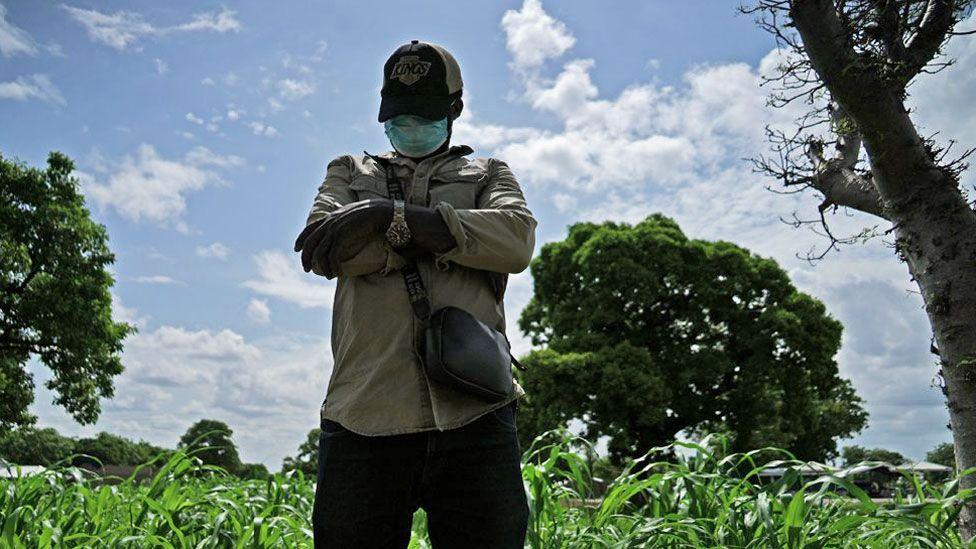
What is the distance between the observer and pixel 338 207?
2.11 meters

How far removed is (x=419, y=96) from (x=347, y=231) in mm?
489

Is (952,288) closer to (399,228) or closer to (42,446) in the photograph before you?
(399,228)

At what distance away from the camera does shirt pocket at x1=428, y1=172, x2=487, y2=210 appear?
2.18 m

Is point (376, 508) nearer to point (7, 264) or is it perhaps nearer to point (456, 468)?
point (456, 468)

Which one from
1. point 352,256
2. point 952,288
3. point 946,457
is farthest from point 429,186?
point 946,457

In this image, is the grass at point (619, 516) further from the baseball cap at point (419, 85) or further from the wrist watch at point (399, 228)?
the baseball cap at point (419, 85)

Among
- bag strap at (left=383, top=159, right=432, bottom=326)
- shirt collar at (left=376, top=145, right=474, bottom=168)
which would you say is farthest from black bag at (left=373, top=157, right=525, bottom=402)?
shirt collar at (left=376, top=145, right=474, bottom=168)

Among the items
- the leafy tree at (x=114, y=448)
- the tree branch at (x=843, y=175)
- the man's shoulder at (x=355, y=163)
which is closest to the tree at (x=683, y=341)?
the tree branch at (x=843, y=175)

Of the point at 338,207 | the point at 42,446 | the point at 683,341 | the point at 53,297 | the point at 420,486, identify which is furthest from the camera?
the point at 42,446

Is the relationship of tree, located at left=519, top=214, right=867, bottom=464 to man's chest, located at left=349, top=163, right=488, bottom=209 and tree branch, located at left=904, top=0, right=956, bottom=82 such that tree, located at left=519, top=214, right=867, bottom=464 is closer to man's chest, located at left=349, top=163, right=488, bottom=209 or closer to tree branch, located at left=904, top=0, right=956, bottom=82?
tree branch, located at left=904, top=0, right=956, bottom=82

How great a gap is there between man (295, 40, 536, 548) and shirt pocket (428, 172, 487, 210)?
0.39 feet

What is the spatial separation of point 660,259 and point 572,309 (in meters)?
2.45

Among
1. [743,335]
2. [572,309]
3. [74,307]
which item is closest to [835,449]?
[743,335]

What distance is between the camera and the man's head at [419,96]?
85.0 inches
